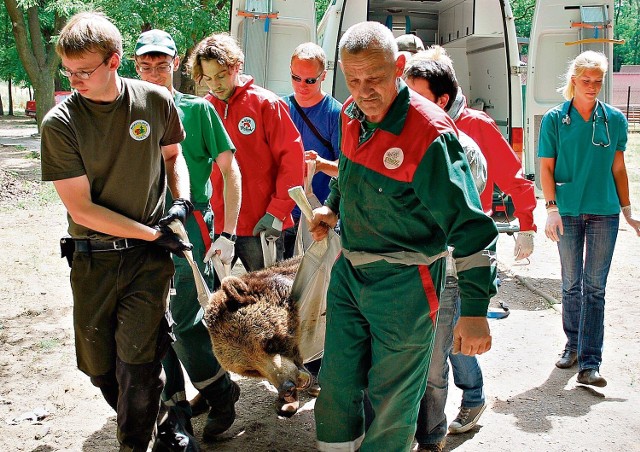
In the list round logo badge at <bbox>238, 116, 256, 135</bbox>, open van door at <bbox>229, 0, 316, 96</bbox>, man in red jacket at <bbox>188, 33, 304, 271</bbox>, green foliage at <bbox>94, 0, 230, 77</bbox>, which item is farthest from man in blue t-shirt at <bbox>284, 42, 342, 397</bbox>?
green foliage at <bbox>94, 0, 230, 77</bbox>

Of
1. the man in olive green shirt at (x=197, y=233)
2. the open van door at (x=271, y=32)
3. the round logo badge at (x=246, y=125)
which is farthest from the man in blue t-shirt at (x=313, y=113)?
the open van door at (x=271, y=32)

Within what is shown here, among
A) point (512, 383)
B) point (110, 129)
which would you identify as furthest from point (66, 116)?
point (512, 383)

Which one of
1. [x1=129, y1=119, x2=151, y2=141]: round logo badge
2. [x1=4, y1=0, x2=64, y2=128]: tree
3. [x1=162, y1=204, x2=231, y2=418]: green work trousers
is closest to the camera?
[x1=129, y1=119, x2=151, y2=141]: round logo badge

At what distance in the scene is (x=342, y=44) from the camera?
9.32 ft

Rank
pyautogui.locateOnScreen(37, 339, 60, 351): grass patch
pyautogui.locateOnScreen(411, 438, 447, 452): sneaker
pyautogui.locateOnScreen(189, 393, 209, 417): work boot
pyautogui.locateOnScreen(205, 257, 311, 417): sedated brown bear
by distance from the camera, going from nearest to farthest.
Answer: pyautogui.locateOnScreen(205, 257, 311, 417): sedated brown bear, pyautogui.locateOnScreen(411, 438, 447, 452): sneaker, pyautogui.locateOnScreen(189, 393, 209, 417): work boot, pyautogui.locateOnScreen(37, 339, 60, 351): grass patch

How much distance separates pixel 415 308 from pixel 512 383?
2631 millimetres

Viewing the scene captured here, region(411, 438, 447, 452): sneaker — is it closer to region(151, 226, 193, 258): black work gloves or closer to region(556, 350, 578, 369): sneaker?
region(151, 226, 193, 258): black work gloves

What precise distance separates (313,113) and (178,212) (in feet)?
6.94

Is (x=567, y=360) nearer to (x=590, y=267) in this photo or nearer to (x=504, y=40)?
(x=590, y=267)

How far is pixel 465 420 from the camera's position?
4.36 meters

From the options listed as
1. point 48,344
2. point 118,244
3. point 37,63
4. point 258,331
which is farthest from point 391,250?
point 37,63

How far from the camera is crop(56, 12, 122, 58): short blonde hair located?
303cm

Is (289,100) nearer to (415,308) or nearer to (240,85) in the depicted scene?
(240,85)

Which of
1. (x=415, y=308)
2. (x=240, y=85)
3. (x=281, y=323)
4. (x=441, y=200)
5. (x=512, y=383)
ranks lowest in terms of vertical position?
(x=512, y=383)
